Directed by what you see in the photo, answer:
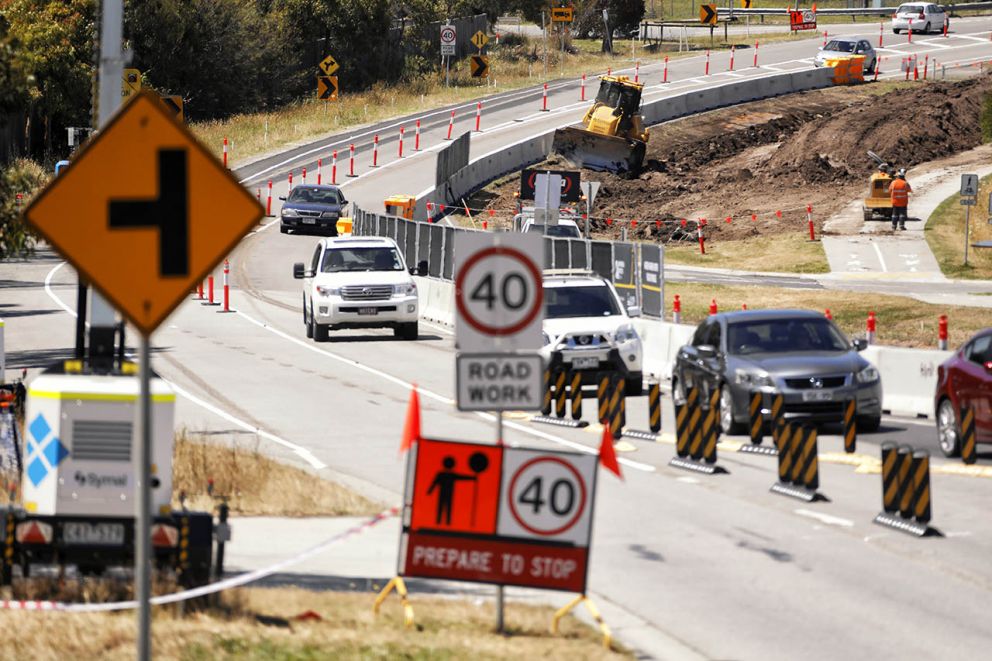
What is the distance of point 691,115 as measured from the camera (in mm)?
74188

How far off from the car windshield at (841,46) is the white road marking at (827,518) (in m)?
68.5

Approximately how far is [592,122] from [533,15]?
2216 inches

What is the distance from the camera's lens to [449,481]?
34.2 ft

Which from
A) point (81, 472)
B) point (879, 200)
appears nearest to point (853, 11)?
point (879, 200)

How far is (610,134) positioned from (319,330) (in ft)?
91.5

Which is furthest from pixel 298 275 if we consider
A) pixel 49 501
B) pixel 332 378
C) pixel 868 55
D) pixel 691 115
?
pixel 868 55

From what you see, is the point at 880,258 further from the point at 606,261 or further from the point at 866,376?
the point at 866,376

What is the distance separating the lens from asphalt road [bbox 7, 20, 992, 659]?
11.2 metres

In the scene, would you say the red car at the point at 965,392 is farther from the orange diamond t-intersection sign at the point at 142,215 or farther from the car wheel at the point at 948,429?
the orange diamond t-intersection sign at the point at 142,215

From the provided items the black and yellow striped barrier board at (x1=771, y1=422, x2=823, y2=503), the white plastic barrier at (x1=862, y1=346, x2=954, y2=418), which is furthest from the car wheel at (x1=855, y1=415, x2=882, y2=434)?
the black and yellow striped barrier board at (x1=771, y1=422, x2=823, y2=503)

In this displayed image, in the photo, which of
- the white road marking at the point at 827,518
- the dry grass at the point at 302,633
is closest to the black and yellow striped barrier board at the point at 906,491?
the white road marking at the point at 827,518

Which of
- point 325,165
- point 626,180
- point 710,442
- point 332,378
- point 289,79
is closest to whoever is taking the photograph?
point 710,442

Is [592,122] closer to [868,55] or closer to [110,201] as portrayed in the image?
[868,55]

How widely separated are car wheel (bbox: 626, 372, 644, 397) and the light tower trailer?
15.2m
